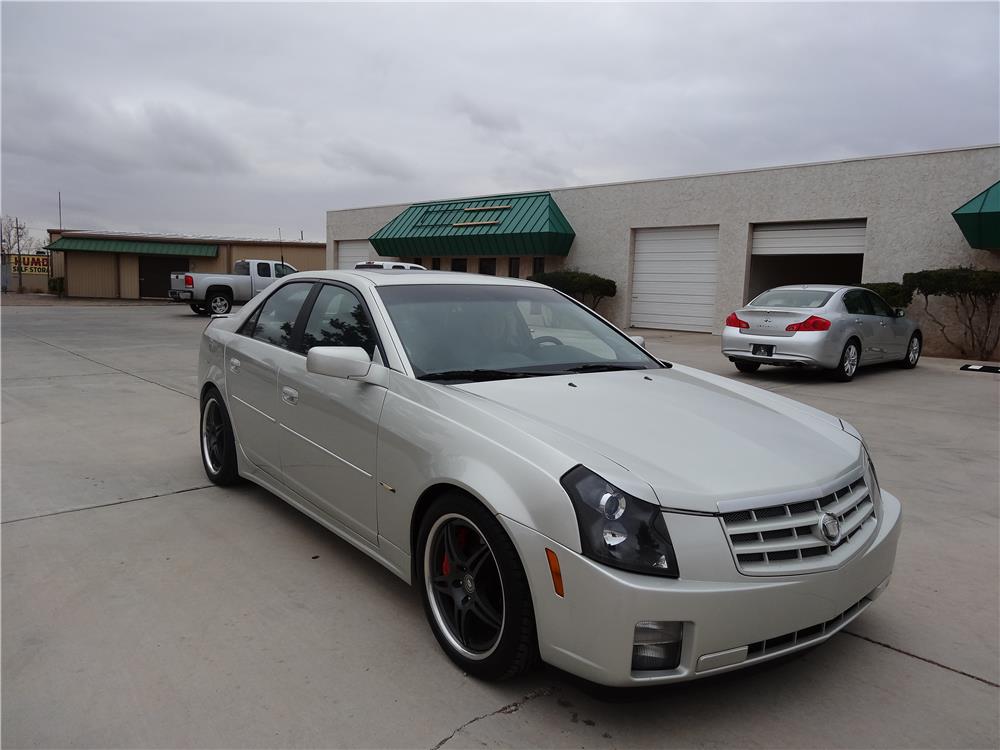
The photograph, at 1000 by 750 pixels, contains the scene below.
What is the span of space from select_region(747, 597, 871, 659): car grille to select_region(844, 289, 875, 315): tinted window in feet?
31.9

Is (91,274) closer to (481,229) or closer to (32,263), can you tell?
(32,263)

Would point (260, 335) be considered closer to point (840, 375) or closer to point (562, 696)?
point (562, 696)

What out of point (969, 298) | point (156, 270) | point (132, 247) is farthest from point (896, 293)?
point (156, 270)

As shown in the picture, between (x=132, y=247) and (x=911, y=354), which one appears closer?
(x=911, y=354)

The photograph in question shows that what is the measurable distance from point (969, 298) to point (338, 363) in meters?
16.5

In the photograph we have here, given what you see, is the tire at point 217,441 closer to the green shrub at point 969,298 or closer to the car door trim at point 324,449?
the car door trim at point 324,449

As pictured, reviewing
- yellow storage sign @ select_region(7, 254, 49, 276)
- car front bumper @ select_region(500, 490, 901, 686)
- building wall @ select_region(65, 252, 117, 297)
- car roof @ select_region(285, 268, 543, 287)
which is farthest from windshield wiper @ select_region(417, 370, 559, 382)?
yellow storage sign @ select_region(7, 254, 49, 276)

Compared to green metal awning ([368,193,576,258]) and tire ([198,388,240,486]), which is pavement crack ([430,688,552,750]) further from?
green metal awning ([368,193,576,258])

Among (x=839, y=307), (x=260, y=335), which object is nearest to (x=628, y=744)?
(x=260, y=335)

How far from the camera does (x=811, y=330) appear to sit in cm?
1090

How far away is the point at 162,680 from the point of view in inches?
110

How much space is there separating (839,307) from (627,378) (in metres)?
8.85

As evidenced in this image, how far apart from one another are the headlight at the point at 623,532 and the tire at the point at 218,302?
25.0m

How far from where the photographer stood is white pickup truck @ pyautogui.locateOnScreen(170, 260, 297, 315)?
25844 millimetres
